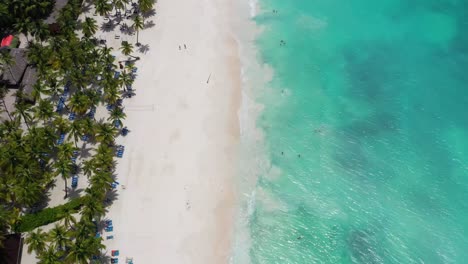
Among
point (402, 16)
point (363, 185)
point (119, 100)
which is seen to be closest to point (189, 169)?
point (119, 100)

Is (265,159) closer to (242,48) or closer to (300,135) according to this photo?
(300,135)

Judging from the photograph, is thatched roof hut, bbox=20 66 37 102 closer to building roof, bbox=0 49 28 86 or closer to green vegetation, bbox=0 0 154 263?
green vegetation, bbox=0 0 154 263

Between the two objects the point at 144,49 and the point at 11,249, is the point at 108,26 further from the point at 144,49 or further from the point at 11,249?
the point at 11,249

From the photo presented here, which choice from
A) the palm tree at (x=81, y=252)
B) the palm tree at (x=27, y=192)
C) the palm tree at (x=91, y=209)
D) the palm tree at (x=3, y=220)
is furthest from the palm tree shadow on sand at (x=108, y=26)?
the palm tree at (x=81, y=252)

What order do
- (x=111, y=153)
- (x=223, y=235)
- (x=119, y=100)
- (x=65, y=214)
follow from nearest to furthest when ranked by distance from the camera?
1. (x=65, y=214)
2. (x=223, y=235)
3. (x=111, y=153)
4. (x=119, y=100)

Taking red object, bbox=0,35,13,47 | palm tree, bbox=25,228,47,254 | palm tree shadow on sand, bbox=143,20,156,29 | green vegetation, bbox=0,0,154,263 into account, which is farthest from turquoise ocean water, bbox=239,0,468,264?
red object, bbox=0,35,13,47

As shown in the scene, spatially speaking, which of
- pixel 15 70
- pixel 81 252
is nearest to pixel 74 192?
pixel 81 252
